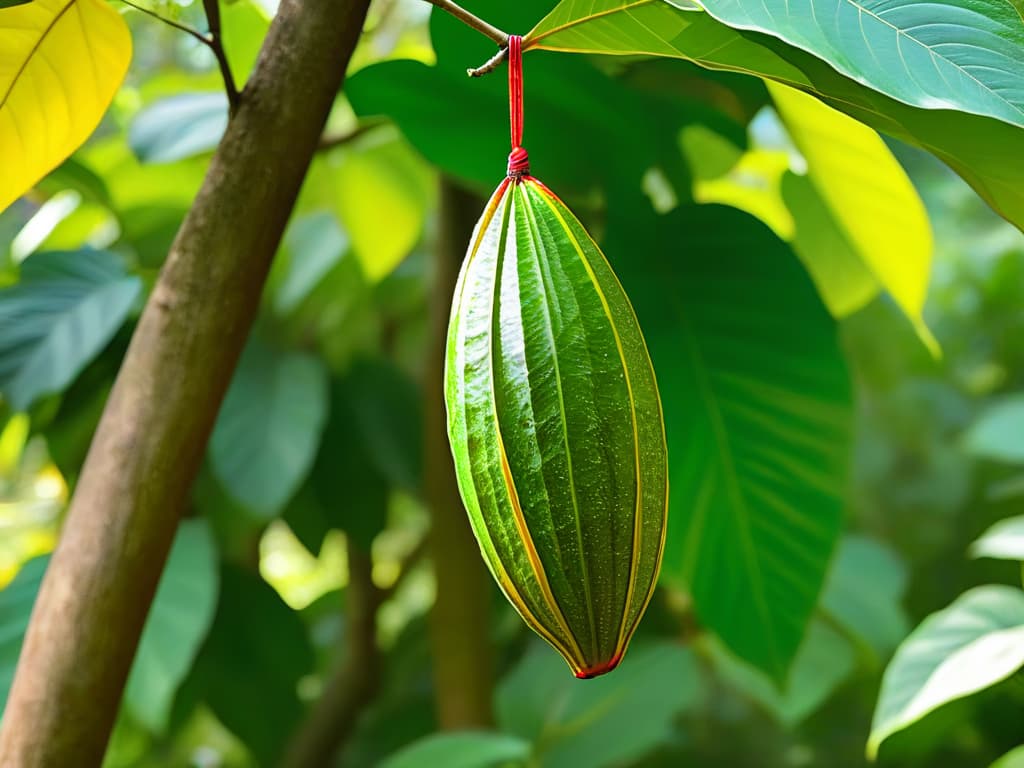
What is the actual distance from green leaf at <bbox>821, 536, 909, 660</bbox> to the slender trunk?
31 centimetres

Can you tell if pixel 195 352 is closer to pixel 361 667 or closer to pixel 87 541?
pixel 87 541

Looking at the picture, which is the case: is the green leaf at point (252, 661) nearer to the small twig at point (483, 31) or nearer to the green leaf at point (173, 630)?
the green leaf at point (173, 630)

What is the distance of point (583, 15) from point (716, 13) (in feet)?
0.14

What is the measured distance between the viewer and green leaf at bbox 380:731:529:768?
0.58 meters

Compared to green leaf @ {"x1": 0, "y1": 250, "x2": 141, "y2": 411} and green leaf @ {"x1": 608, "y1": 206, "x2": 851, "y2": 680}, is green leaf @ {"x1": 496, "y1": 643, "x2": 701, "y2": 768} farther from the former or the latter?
green leaf @ {"x1": 0, "y1": 250, "x2": 141, "y2": 411}

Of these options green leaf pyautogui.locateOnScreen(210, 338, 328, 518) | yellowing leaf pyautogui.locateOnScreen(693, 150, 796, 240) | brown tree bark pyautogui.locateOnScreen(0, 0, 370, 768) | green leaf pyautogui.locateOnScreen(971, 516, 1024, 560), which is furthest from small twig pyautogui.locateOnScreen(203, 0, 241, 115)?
yellowing leaf pyautogui.locateOnScreen(693, 150, 796, 240)

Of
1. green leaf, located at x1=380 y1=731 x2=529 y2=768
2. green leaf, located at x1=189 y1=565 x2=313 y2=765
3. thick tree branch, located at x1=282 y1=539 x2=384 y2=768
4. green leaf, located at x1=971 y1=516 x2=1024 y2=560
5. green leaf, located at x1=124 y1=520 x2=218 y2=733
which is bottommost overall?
thick tree branch, located at x1=282 y1=539 x2=384 y2=768

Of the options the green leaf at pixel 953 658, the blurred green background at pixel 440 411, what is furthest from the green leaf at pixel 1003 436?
the green leaf at pixel 953 658

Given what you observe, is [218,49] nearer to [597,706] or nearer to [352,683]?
[597,706]

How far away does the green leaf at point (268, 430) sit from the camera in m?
0.69

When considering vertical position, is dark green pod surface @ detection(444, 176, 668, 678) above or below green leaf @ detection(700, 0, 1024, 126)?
below

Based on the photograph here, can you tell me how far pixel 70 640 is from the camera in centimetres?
31

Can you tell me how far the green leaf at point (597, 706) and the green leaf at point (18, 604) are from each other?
1.35 ft

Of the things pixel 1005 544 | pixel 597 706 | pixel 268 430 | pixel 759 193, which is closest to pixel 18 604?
pixel 268 430
